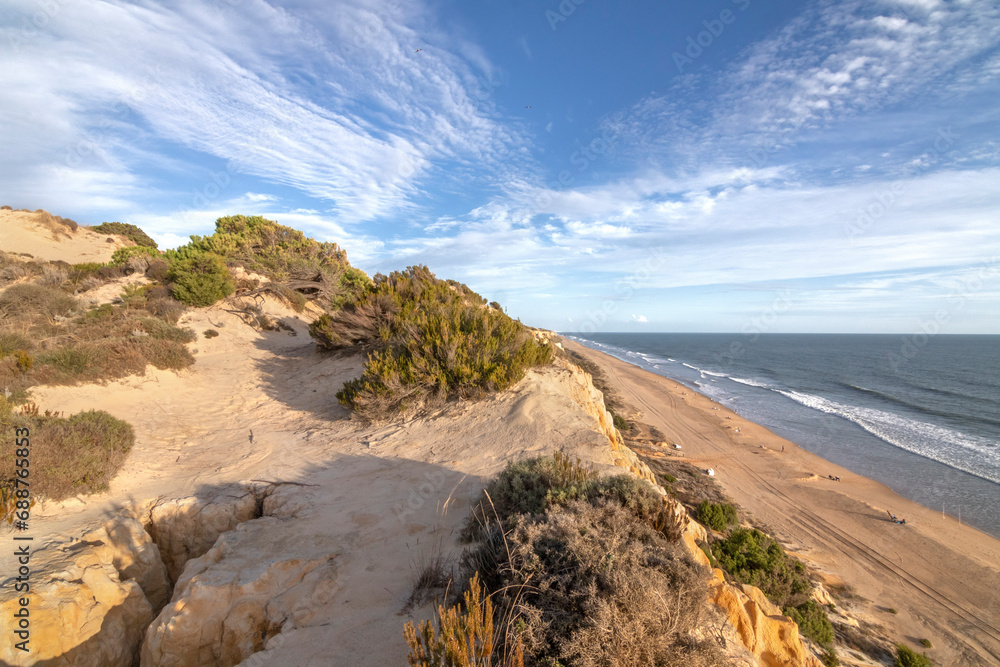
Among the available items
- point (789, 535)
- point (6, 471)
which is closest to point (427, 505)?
point (6, 471)

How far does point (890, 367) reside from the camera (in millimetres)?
39781

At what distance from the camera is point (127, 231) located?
2628 centimetres

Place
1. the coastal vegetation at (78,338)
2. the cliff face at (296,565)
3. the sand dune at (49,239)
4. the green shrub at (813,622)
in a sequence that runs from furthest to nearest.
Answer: the sand dune at (49,239), the coastal vegetation at (78,338), the green shrub at (813,622), the cliff face at (296,565)

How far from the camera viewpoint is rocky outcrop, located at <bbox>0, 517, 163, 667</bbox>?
3.27m

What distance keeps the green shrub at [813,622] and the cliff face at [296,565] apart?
9.45 feet

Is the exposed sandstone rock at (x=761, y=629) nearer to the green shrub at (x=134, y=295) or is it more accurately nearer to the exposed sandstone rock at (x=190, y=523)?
the exposed sandstone rock at (x=190, y=523)

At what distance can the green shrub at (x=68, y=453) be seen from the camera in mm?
4934

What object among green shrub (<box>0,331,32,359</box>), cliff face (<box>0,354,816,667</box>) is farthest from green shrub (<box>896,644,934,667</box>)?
green shrub (<box>0,331,32,359</box>)

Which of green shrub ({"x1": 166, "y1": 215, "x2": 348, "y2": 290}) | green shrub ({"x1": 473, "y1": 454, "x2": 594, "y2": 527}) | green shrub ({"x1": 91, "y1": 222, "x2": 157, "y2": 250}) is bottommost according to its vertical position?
green shrub ({"x1": 473, "y1": 454, "x2": 594, "y2": 527})

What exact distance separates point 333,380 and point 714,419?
19177 millimetres

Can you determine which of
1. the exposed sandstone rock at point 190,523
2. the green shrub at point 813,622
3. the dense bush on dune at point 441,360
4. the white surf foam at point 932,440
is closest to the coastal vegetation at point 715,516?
the green shrub at point 813,622

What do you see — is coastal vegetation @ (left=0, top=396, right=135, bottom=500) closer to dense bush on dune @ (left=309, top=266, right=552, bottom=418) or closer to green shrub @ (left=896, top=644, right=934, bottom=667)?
dense bush on dune @ (left=309, top=266, right=552, bottom=418)

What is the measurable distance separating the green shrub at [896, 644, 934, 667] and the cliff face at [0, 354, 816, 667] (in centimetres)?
461

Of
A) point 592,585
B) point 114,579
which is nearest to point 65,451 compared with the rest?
point 114,579
